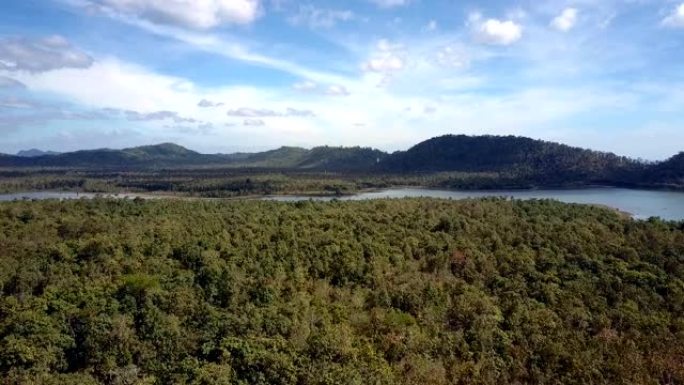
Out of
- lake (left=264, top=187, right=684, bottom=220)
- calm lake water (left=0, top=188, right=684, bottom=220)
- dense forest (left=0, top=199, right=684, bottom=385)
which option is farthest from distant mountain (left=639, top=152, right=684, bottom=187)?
dense forest (left=0, top=199, right=684, bottom=385)

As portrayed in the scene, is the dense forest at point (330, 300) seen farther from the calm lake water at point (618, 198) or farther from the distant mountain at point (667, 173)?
the distant mountain at point (667, 173)

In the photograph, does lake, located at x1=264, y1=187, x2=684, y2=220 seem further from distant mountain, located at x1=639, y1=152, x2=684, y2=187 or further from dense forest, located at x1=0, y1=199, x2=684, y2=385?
dense forest, located at x1=0, y1=199, x2=684, y2=385

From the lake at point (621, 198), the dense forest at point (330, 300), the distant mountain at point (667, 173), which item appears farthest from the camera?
the distant mountain at point (667, 173)

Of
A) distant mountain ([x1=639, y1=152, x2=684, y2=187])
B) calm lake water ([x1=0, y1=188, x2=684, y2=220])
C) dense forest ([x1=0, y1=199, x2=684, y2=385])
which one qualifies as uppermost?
distant mountain ([x1=639, y1=152, x2=684, y2=187])

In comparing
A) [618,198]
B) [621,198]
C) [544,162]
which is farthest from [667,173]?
[544,162]

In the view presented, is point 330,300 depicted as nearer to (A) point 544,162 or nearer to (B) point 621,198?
(B) point 621,198

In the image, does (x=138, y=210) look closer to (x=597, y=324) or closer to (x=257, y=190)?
(x=597, y=324)

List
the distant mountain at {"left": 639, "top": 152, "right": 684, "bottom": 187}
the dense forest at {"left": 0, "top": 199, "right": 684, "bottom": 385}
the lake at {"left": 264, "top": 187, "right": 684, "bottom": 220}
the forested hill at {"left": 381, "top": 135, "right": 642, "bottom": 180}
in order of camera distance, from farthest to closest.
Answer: the forested hill at {"left": 381, "top": 135, "right": 642, "bottom": 180}, the distant mountain at {"left": 639, "top": 152, "right": 684, "bottom": 187}, the lake at {"left": 264, "top": 187, "right": 684, "bottom": 220}, the dense forest at {"left": 0, "top": 199, "right": 684, "bottom": 385}

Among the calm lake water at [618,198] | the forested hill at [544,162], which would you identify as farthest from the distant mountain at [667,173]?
the forested hill at [544,162]
